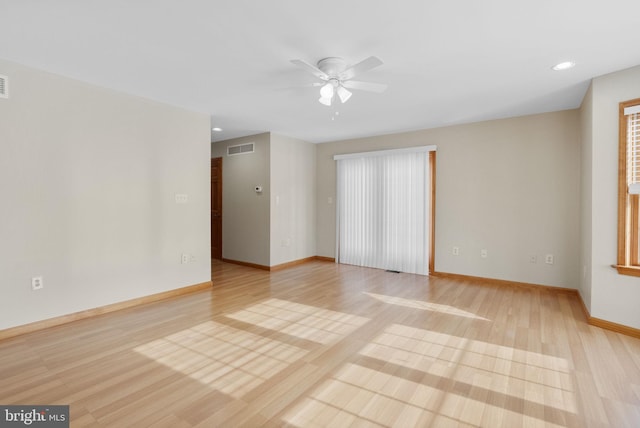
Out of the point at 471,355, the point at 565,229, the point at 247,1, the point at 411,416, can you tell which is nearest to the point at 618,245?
the point at 565,229

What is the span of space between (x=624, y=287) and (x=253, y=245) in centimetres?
513

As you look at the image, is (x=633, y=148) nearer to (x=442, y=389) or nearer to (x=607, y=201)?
(x=607, y=201)

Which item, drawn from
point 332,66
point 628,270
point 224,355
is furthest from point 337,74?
point 628,270

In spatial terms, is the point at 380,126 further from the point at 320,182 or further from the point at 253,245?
the point at 253,245

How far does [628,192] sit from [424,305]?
2.26m

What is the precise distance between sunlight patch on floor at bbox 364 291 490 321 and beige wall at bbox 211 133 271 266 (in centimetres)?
249

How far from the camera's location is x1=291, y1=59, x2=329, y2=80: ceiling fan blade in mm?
2459

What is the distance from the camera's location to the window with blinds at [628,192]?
113 inches

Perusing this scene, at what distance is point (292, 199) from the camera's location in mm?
6129

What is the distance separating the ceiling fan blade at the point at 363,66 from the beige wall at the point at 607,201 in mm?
2411

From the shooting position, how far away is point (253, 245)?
591cm

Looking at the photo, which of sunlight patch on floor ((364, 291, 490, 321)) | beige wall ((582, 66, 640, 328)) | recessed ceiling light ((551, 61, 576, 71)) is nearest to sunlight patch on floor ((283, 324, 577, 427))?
sunlight patch on floor ((364, 291, 490, 321))

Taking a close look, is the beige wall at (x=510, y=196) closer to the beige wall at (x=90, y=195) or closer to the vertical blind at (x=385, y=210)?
the vertical blind at (x=385, y=210)

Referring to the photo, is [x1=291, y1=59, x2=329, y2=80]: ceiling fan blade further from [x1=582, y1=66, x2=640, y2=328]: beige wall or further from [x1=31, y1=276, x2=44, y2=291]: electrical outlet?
[x1=31, y1=276, x2=44, y2=291]: electrical outlet
